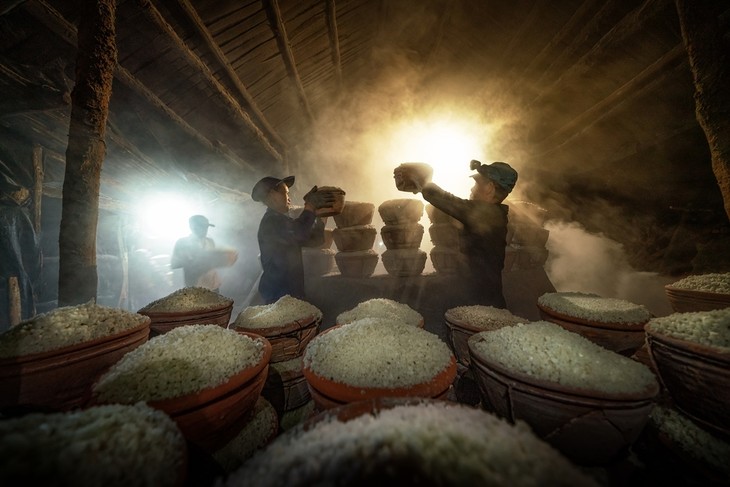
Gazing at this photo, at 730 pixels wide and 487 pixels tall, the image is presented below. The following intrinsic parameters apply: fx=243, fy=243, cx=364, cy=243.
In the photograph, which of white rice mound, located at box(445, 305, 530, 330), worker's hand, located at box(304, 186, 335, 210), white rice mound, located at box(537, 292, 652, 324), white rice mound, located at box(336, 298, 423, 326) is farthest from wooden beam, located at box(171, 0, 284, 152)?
white rice mound, located at box(537, 292, 652, 324)

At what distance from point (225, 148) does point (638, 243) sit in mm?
8599

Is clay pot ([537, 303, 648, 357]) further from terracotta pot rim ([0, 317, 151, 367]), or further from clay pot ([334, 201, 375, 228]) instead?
terracotta pot rim ([0, 317, 151, 367])

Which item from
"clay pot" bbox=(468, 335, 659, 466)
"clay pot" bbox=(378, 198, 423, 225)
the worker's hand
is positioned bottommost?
"clay pot" bbox=(468, 335, 659, 466)

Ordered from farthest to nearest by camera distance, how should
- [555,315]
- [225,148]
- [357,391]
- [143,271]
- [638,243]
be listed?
[143,271] → [638,243] → [225,148] → [555,315] → [357,391]

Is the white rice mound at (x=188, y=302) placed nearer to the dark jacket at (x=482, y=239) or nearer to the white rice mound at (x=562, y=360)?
the white rice mound at (x=562, y=360)

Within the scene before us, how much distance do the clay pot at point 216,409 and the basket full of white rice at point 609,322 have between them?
2178mm

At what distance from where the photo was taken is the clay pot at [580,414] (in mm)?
1001

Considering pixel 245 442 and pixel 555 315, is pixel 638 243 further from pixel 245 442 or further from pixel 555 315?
pixel 245 442

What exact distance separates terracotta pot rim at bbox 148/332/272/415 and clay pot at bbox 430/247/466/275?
8.81 ft

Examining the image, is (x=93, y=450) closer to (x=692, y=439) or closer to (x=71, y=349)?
(x=71, y=349)

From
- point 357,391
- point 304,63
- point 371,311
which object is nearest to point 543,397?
point 357,391

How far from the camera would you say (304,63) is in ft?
13.0

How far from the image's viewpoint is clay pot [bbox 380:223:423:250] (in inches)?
133

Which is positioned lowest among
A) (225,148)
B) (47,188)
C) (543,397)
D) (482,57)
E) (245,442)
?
(245,442)
